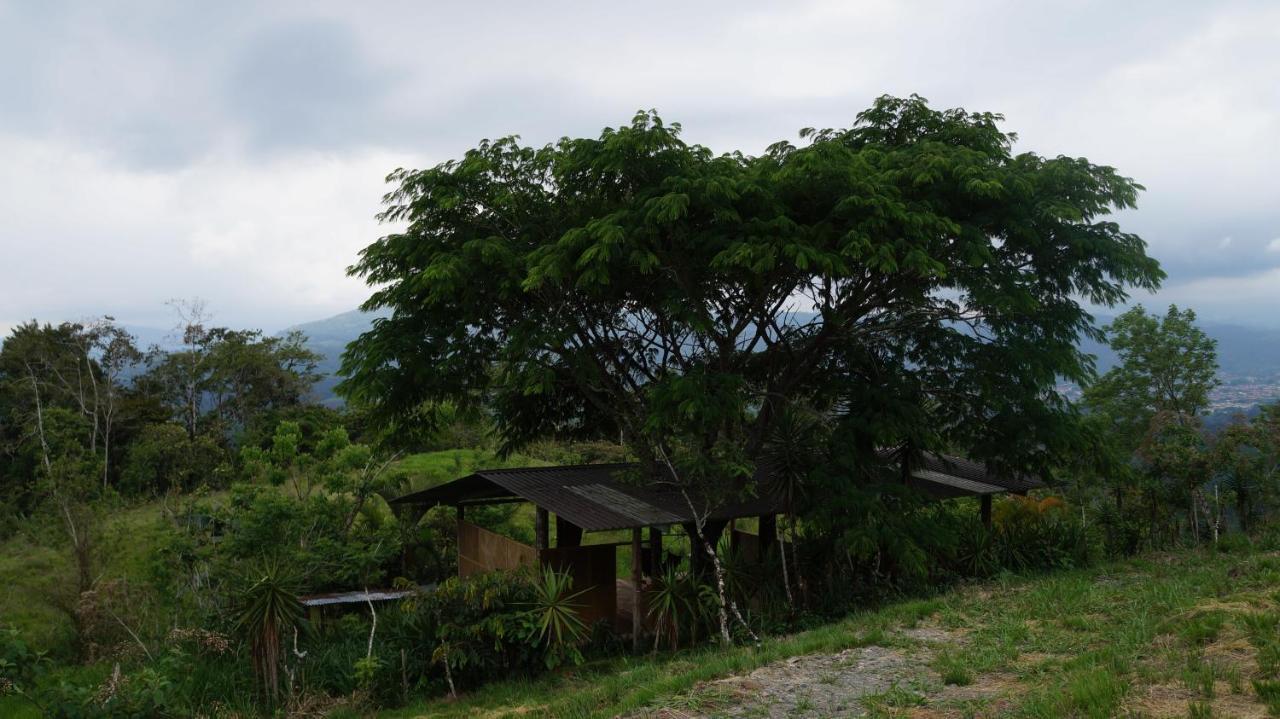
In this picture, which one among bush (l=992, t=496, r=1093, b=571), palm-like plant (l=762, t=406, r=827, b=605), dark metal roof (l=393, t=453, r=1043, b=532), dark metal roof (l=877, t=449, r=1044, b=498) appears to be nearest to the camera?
dark metal roof (l=393, t=453, r=1043, b=532)

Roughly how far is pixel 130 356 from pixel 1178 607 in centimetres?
3835

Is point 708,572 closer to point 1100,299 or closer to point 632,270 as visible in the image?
point 632,270

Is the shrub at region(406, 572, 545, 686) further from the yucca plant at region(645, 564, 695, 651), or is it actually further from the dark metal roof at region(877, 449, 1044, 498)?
the dark metal roof at region(877, 449, 1044, 498)

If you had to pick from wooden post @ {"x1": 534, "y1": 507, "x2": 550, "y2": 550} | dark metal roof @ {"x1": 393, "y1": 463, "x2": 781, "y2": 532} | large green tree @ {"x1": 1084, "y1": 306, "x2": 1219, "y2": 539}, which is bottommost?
wooden post @ {"x1": 534, "y1": 507, "x2": 550, "y2": 550}

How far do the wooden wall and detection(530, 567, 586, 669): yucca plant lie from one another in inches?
68.4

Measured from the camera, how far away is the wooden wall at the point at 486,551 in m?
14.5

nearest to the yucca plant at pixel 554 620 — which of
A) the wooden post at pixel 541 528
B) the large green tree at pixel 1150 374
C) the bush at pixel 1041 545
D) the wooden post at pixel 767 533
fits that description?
the wooden post at pixel 541 528

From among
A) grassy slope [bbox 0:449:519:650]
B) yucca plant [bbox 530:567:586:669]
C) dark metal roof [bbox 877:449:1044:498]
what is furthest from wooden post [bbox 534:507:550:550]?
dark metal roof [bbox 877:449:1044:498]

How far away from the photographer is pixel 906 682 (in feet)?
26.6

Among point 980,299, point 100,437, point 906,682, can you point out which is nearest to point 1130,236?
point 980,299

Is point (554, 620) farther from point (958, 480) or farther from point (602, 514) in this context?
point (958, 480)

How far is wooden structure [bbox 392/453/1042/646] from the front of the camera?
13.5 metres

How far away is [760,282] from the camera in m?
13.5

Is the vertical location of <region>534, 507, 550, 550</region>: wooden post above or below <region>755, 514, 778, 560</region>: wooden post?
above
